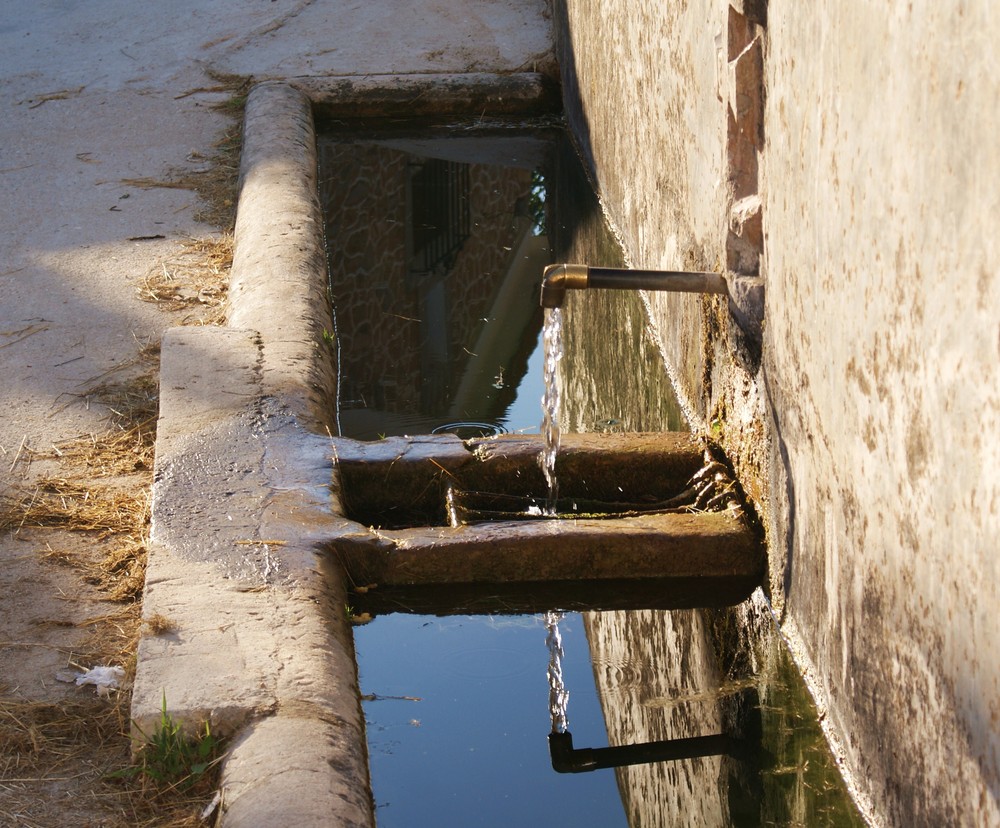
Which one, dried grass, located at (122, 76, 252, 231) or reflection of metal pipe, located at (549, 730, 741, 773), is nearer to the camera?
reflection of metal pipe, located at (549, 730, 741, 773)

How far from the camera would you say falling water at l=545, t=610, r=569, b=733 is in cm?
263

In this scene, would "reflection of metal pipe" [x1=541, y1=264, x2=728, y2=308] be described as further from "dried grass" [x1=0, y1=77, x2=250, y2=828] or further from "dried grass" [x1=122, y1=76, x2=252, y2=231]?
"dried grass" [x1=122, y1=76, x2=252, y2=231]

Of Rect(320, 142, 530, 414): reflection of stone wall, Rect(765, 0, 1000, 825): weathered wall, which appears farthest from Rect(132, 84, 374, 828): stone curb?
Rect(765, 0, 1000, 825): weathered wall

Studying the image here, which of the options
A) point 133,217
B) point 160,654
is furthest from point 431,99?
point 160,654

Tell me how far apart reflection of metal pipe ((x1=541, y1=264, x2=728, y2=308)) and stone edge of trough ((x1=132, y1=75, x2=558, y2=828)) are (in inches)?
26.0

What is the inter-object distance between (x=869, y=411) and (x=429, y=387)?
2.44m

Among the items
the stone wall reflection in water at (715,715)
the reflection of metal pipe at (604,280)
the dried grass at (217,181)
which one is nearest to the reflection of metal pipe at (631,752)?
the stone wall reflection in water at (715,715)

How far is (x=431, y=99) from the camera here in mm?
7051

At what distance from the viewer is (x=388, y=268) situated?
533 centimetres

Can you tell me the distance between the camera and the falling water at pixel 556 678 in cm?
263

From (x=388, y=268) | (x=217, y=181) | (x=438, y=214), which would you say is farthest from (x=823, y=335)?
(x=217, y=181)

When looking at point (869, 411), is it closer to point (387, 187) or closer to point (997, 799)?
point (997, 799)

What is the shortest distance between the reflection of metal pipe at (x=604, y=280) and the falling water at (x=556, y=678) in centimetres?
74

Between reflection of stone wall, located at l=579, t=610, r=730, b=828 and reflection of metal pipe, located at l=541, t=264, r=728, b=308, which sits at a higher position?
reflection of metal pipe, located at l=541, t=264, r=728, b=308
